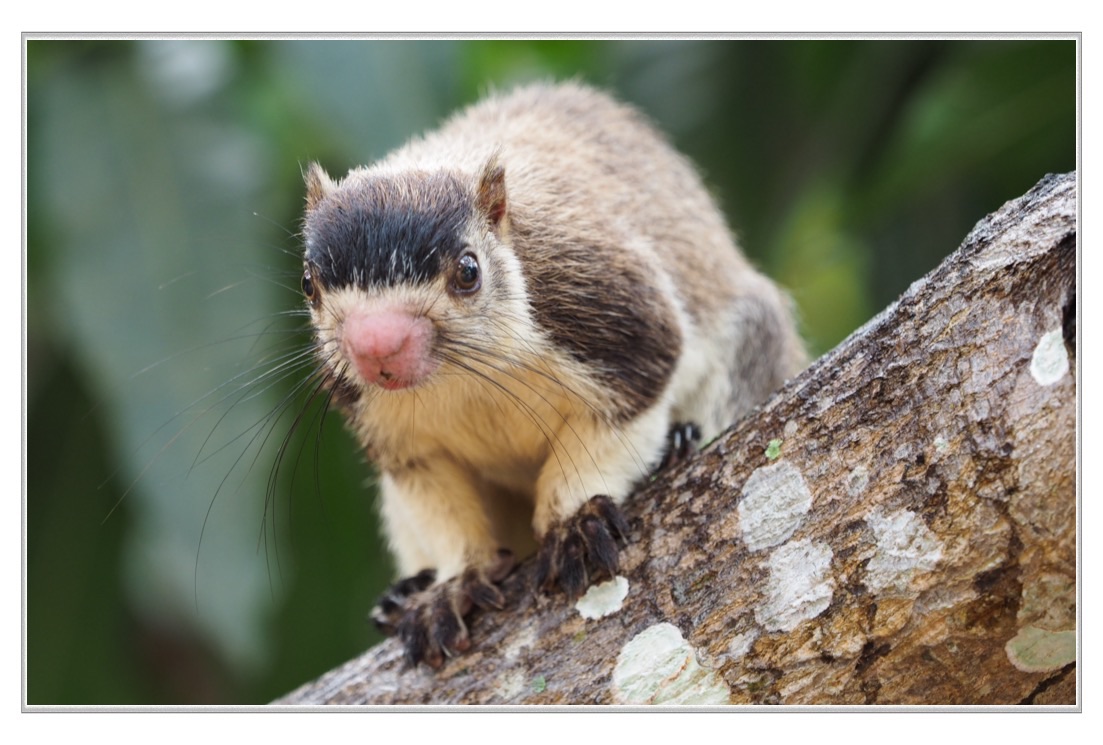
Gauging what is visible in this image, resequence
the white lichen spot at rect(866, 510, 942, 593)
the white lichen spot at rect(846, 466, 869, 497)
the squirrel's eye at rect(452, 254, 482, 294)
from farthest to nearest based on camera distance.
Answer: the squirrel's eye at rect(452, 254, 482, 294)
the white lichen spot at rect(846, 466, 869, 497)
the white lichen spot at rect(866, 510, 942, 593)

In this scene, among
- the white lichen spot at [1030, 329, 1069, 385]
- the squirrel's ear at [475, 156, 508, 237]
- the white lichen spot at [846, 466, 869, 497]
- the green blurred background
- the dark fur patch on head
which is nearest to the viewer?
the white lichen spot at [1030, 329, 1069, 385]

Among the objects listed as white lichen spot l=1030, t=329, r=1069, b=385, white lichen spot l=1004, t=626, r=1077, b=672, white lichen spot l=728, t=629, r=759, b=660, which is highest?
white lichen spot l=1030, t=329, r=1069, b=385

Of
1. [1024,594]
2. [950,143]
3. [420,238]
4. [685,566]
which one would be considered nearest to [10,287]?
[420,238]

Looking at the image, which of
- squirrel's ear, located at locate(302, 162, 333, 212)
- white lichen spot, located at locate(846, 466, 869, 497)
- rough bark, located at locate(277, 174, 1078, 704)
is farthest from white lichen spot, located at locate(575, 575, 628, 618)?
squirrel's ear, located at locate(302, 162, 333, 212)

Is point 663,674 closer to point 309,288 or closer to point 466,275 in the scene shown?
point 466,275

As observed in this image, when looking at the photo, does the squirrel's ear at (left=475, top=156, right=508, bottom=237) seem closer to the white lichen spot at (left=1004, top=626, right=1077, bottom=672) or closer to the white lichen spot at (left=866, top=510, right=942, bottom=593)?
the white lichen spot at (left=866, top=510, right=942, bottom=593)

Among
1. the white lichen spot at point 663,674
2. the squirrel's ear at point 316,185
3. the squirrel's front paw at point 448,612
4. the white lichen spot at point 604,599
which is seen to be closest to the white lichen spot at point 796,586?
the white lichen spot at point 663,674
